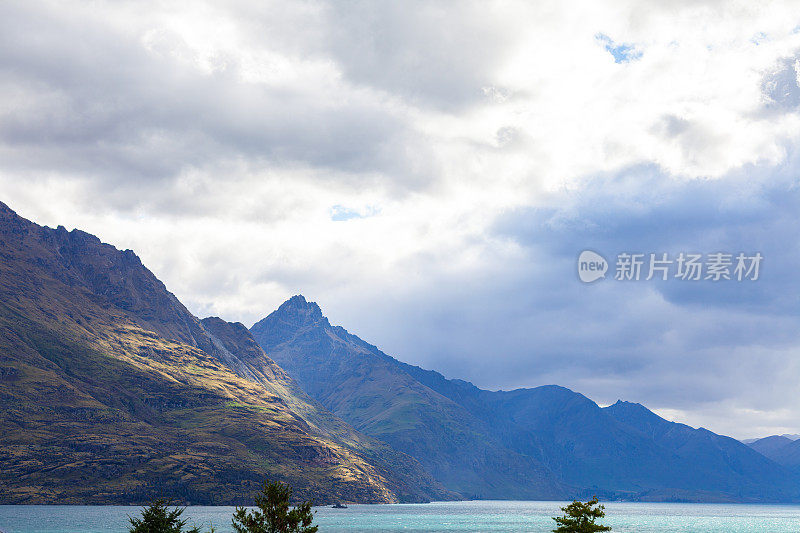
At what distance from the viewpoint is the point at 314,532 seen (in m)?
57.3

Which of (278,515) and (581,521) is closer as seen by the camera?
(278,515)

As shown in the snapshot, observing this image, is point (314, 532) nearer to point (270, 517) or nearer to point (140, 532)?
point (270, 517)

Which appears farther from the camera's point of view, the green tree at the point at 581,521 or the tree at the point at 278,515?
the green tree at the point at 581,521

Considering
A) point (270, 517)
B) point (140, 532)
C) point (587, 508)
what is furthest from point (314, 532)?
point (587, 508)

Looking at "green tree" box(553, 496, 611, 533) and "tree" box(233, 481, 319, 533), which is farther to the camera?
"green tree" box(553, 496, 611, 533)

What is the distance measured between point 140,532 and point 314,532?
634 inches

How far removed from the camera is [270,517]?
56.4 m

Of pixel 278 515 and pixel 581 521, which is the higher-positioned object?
pixel 581 521

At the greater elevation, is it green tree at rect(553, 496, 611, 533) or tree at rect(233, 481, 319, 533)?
green tree at rect(553, 496, 611, 533)

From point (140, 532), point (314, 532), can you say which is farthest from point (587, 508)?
point (140, 532)

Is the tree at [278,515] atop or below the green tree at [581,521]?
below

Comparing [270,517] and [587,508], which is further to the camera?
[587,508]

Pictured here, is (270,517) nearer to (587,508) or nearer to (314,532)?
(314,532)

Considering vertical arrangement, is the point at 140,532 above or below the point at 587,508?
below
